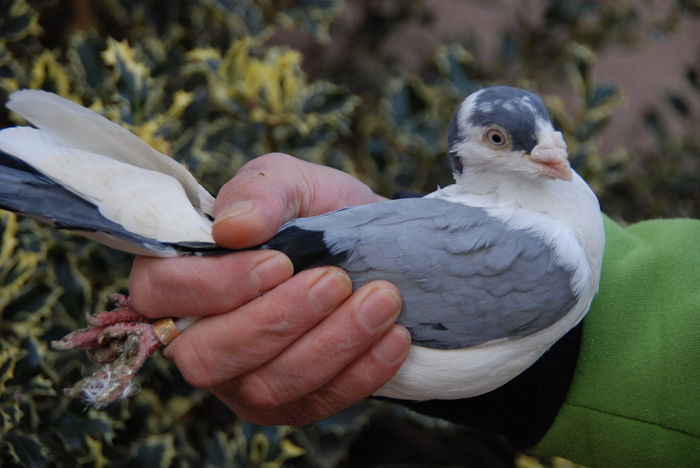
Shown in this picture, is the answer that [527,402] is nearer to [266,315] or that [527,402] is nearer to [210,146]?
[266,315]

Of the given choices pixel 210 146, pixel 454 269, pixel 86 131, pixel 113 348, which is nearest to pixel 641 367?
pixel 454 269

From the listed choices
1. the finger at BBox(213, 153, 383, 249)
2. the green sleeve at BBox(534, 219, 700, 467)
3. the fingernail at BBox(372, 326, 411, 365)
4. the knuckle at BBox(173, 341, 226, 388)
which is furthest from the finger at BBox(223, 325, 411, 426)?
the green sleeve at BBox(534, 219, 700, 467)

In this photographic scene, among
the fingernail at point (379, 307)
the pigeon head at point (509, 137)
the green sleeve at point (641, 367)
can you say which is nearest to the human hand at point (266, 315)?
the fingernail at point (379, 307)

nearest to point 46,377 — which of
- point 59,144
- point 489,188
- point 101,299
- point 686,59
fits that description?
point 101,299

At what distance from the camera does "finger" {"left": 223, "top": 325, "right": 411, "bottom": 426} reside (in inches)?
38.2

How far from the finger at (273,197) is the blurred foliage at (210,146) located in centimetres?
38

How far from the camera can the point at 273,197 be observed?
1.05 m

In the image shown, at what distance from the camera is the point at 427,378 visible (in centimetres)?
98

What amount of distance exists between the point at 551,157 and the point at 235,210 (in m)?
0.47

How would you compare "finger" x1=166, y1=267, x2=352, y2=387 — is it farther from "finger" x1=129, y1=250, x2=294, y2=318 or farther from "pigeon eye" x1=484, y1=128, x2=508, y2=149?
"pigeon eye" x1=484, y1=128, x2=508, y2=149

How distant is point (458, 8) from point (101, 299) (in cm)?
270

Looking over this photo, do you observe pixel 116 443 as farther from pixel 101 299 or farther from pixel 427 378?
pixel 427 378

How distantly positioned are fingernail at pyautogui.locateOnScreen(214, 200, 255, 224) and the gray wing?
4.3 inches

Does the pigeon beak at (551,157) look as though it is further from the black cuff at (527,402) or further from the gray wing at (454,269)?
the black cuff at (527,402)
